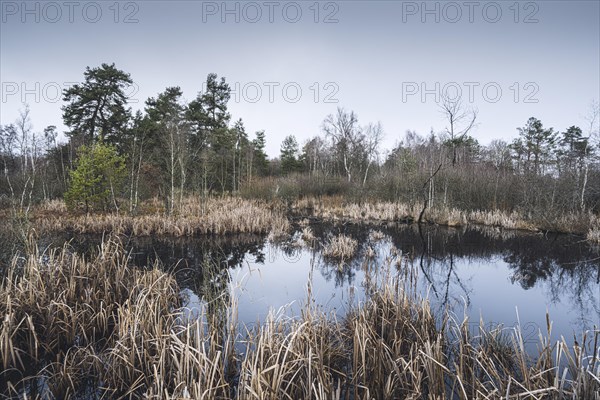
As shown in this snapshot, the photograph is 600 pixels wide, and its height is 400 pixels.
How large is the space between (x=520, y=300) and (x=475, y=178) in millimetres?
14075

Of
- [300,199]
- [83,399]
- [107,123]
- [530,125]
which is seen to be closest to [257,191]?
[300,199]

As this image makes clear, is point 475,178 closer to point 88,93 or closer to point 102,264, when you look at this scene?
point 102,264

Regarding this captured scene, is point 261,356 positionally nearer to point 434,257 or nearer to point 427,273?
point 427,273

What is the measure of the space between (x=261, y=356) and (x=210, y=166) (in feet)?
53.5

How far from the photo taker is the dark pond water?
4.95m

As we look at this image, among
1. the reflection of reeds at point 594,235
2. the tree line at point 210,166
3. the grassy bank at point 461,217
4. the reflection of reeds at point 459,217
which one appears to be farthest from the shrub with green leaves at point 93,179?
the reflection of reeds at point 594,235

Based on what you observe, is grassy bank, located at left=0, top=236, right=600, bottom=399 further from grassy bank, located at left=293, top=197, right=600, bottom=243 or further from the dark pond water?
grassy bank, located at left=293, top=197, right=600, bottom=243

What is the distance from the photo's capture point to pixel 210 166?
57.0 ft

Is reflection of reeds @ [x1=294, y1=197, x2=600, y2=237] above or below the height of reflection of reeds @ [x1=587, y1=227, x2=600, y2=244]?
above

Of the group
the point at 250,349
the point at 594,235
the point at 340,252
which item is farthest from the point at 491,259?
the point at 250,349

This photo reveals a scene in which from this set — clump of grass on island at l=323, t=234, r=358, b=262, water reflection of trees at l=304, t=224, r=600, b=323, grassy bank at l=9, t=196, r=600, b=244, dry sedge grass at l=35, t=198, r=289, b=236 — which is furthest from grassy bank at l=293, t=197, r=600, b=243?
clump of grass on island at l=323, t=234, r=358, b=262

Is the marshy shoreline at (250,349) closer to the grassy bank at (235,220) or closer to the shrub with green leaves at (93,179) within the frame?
the grassy bank at (235,220)

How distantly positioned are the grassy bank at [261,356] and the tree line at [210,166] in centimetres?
465

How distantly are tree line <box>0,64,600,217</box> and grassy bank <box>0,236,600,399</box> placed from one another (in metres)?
4.65
